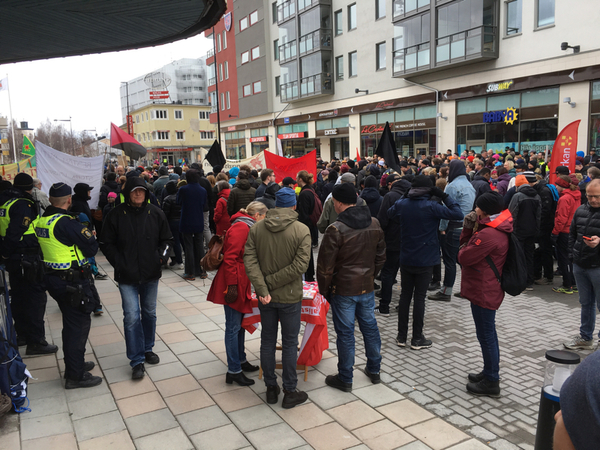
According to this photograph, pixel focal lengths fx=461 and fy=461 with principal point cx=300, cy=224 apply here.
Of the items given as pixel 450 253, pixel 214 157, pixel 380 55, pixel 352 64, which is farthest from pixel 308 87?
pixel 450 253

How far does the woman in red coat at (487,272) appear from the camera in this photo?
14.5 feet

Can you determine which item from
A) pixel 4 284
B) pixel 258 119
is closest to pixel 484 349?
pixel 4 284

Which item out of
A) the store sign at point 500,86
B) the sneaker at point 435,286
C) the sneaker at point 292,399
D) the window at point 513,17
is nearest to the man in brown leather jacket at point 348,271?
the sneaker at point 292,399

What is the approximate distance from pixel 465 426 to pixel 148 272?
3424 millimetres

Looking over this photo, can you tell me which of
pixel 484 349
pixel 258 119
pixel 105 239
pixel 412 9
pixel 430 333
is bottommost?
pixel 430 333

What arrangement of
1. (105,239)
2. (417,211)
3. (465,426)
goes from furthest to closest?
(417,211), (105,239), (465,426)

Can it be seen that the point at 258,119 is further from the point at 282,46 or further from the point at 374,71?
the point at 374,71

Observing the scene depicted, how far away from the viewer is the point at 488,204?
443 cm

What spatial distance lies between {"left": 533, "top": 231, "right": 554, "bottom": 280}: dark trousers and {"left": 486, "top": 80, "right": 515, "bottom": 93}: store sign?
15.6 metres

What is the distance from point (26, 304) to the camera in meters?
5.76

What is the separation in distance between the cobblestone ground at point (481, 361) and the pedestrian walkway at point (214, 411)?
4 centimetres

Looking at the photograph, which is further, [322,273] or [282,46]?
[282,46]

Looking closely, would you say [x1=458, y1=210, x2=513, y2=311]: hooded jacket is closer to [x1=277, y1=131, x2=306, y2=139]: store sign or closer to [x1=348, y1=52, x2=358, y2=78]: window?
[x1=348, y1=52, x2=358, y2=78]: window

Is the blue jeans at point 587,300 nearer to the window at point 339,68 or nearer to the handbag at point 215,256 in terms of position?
the handbag at point 215,256
